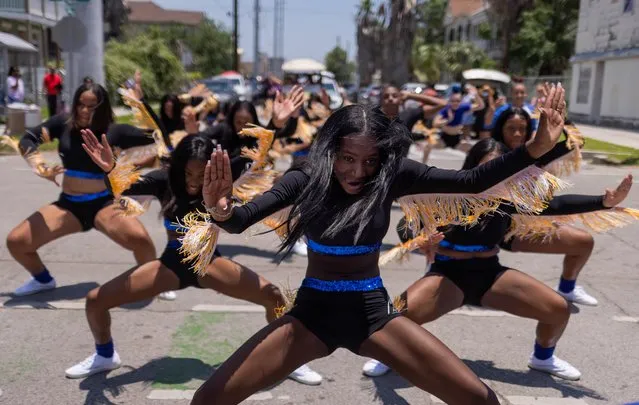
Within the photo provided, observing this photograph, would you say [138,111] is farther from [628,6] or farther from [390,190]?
[628,6]

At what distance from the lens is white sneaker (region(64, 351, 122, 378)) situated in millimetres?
4094

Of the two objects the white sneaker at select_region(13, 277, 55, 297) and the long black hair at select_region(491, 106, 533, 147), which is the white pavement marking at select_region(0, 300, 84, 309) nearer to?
the white sneaker at select_region(13, 277, 55, 297)

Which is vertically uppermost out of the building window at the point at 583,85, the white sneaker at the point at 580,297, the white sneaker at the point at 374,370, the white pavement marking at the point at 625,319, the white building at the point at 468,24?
the white building at the point at 468,24

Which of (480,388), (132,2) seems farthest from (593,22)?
(132,2)

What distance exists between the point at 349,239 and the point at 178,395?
167cm

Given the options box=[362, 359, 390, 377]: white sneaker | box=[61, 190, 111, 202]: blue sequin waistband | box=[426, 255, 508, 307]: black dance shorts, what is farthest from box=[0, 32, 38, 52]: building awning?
box=[426, 255, 508, 307]: black dance shorts

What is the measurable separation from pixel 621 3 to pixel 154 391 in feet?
83.4

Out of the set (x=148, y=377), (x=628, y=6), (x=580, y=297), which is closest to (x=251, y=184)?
(x=148, y=377)

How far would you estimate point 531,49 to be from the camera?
113ft

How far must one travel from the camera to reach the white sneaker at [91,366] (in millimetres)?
4094

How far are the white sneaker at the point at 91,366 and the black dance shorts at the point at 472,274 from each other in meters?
2.08

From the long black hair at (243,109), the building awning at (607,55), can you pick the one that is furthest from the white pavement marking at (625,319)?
the building awning at (607,55)

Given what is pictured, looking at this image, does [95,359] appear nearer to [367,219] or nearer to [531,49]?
[367,219]

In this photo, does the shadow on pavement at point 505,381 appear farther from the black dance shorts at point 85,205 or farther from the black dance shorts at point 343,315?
the black dance shorts at point 85,205
